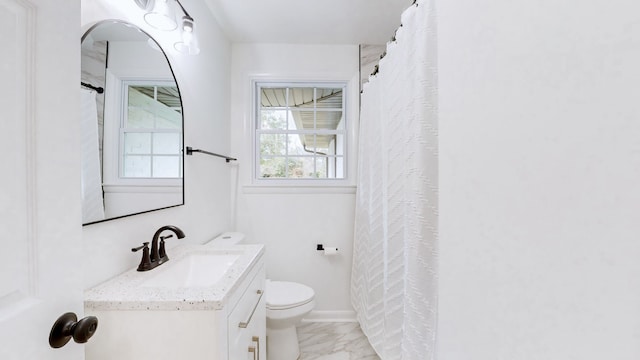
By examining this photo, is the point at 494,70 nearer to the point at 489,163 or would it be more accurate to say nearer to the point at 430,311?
the point at 489,163

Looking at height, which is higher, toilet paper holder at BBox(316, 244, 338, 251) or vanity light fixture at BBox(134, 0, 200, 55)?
vanity light fixture at BBox(134, 0, 200, 55)

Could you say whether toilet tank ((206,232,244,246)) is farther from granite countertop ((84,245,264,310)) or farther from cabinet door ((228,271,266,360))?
granite countertop ((84,245,264,310))

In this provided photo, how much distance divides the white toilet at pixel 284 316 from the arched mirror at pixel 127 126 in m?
0.65

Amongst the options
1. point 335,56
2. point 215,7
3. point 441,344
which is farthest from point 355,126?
point 441,344

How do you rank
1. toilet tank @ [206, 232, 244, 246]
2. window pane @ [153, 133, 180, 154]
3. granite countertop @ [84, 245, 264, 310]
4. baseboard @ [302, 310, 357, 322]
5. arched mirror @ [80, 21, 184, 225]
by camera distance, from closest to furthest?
granite countertop @ [84, 245, 264, 310] → arched mirror @ [80, 21, 184, 225] → window pane @ [153, 133, 180, 154] → toilet tank @ [206, 232, 244, 246] → baseboard @ [302, 310, 357, 322]

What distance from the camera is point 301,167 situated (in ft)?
8.00

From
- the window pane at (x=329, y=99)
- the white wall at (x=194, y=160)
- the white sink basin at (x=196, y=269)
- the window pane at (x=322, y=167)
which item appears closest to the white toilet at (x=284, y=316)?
the white wall at (x=194, y=160)

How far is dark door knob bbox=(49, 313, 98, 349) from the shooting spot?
1.58 feet

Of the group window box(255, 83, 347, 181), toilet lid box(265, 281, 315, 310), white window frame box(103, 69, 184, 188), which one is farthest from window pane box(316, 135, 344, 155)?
white window frame box(103, 69, 184, 188)

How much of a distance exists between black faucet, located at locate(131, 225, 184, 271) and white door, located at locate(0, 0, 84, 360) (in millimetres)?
581

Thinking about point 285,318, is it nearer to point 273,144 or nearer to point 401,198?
point 401,198

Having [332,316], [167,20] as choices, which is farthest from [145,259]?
[332,316]

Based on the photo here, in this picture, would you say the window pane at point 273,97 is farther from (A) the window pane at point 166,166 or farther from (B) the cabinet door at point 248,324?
(B) the cabinet door at point 248,324

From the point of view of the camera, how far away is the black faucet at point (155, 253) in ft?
3.60
